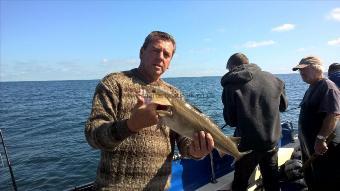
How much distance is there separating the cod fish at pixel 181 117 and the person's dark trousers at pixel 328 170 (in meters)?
3.33

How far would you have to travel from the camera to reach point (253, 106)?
5.47 metres

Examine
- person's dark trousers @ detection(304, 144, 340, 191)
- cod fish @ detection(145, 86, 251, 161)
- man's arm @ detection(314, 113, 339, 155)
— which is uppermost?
cod fish @ detection(145, 86, 251, 161)

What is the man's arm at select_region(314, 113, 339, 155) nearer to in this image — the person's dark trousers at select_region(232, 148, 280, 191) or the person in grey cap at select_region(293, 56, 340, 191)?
the person in grey cap at select_region(293, 56, 340, 191)

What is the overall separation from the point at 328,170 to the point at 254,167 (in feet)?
4.17

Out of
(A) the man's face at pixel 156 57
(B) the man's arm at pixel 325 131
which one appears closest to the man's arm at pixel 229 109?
(B) the man's arm at pixel 325 131

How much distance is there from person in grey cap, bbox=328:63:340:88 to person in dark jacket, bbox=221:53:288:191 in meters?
2.17

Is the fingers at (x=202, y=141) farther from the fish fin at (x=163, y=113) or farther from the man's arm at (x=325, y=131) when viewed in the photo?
the man's arm at (x=325, y=131)

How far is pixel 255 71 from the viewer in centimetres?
564

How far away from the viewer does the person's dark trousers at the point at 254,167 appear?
5664mm

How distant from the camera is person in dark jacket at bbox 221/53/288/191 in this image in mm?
5457

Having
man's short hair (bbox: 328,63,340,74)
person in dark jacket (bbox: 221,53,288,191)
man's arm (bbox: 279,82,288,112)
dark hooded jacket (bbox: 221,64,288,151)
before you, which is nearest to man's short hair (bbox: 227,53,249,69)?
person in dark jacket (bbox: 221,53,288,191)

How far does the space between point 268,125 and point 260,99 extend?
458mm

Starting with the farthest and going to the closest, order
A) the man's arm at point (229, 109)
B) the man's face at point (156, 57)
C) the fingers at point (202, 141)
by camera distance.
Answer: the man's arm at point (229, 109) → the man's face at point (156, 57) → the fingers at point (202, 141)

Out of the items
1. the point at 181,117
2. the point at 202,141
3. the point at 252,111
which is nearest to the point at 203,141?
the point at 202,141
